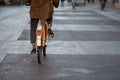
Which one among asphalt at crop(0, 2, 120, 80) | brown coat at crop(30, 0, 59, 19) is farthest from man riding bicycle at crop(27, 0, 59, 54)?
asphalt at crop(0, 2, 120, 80)

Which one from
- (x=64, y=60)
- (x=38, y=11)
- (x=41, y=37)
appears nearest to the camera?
(x=38, y=11)

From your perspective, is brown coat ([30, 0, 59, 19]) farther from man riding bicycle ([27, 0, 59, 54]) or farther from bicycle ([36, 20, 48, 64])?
bicycle ([36, 20, 48, 64])

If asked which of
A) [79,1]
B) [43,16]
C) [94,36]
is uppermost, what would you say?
[43,16]

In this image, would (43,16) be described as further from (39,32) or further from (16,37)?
(16,37)

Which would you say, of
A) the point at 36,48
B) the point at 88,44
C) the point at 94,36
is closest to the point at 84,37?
the point at 94,36

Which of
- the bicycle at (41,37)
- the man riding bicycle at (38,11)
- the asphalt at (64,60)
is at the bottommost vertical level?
the asphalt at (64,60)

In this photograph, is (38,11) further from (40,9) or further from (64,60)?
(64,60)

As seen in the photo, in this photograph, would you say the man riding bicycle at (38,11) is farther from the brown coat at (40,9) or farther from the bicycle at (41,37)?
the bicycle at (41,37)

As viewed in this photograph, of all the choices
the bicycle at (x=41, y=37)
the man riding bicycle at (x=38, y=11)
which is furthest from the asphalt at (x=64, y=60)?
the man riding bicycle at (x=38, y=11)

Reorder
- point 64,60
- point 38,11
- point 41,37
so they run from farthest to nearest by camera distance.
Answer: point 64,60 < point 41,37 < point 38,11

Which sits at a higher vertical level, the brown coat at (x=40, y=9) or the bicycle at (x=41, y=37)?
the brown coat at (x=40, y=9)

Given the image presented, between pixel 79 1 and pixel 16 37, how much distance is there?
38.2m

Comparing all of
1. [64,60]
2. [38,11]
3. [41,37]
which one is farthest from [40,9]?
[64,60]

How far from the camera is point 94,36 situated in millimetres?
14594
